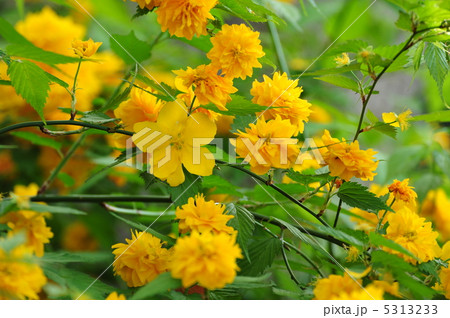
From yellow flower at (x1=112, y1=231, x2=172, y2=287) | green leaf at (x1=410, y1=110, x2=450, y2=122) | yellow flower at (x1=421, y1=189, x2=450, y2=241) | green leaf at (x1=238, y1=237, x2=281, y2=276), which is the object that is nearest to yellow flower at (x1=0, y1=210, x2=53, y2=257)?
yellow flower at (x1=112, y1=231, x2=172, y2=287)

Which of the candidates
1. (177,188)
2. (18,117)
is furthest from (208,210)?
(18,117)

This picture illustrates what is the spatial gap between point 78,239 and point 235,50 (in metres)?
0.85

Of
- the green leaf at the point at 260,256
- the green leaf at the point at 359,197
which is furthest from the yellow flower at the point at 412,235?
the green leaf at the point at 260,256

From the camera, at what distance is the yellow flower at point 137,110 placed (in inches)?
22.6

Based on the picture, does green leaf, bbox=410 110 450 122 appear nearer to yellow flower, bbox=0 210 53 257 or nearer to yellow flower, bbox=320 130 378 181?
yellow flower, bbox=320 130 378 181

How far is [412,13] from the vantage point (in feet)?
1.70

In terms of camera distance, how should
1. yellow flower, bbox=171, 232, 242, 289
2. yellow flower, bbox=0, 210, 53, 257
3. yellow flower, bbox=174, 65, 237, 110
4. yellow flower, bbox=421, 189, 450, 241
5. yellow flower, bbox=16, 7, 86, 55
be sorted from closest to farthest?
yellow flower, bbox=171, 232, 242, 289 < yellow flower, bbox=174, 65, 237, 110 < yellow flower, bbox=0, 210, 53, 257 < yellow flower, bbox=16, 7, 86, 55 < yellow flower, bbox=421, 189, 450, 241

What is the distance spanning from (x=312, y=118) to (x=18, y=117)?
0.81m

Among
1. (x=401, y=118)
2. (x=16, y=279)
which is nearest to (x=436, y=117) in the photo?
(x=401, y=118)

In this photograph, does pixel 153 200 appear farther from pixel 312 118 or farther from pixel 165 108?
pixel 312 118

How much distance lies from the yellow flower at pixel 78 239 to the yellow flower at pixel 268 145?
2.55 feet

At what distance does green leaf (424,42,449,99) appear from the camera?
1.78ft

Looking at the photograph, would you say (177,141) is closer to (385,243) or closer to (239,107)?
(239,107)

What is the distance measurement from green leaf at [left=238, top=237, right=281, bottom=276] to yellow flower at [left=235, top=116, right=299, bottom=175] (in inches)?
3.4
